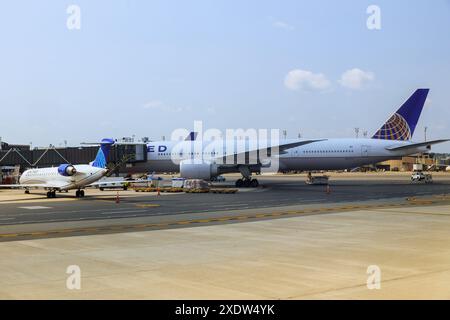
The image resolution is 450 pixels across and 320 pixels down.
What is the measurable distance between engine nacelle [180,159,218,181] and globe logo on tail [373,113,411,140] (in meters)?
21.1

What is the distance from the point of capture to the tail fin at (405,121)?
5900 cm

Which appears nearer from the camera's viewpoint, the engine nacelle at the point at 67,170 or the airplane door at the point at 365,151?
the engine nacelle at the point at 67,170

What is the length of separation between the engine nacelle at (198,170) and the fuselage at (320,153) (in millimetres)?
4051

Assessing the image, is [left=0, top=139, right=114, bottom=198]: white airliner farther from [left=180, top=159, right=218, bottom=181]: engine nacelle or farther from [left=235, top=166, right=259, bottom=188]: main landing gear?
[left=235, top=166, right=259, bottom=188]: main landing gear

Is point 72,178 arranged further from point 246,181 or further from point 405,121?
point 405,121

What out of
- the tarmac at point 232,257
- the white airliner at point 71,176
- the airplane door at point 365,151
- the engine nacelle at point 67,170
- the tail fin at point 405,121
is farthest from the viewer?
the tail fin at point 405,121

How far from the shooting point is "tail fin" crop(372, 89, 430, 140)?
59.0m

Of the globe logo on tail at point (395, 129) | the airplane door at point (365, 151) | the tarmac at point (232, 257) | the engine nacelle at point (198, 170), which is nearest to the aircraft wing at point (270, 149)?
the engine nacelle at point (198, 170)

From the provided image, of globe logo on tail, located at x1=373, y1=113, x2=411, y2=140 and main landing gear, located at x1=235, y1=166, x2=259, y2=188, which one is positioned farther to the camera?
globe logo on tail, located at x1=373, y1=113, x2=411, y2=140

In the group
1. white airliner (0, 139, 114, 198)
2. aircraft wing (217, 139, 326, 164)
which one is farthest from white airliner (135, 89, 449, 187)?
white airliner (0, 139, 114, 198)

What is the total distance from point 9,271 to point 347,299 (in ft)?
24.2

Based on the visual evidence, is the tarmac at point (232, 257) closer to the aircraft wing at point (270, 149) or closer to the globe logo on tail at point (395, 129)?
the aircraft wing at point (270, 149)

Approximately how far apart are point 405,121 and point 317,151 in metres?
11.5

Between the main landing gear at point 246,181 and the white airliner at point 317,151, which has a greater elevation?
the white airliner at point 317,151
